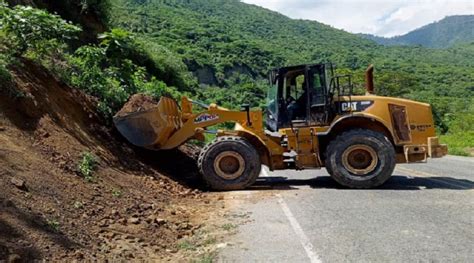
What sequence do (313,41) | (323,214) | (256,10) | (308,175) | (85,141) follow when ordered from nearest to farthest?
(323,214), (85,141), (308,175), (313,41), (256,10)

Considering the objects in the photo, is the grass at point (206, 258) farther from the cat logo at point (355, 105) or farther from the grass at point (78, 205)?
the cat logo at point (355, 105)

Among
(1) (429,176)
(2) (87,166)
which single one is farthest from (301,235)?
(1) (429,176)

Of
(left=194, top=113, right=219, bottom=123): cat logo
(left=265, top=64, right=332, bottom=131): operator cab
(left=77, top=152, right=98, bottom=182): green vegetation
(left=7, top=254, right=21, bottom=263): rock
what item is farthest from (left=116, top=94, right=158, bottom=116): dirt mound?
(left=7, top=254, right=21, bottom=263): rock

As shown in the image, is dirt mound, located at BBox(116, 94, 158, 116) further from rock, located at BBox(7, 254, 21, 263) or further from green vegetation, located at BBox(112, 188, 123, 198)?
rock, located at BBox(7, 254, 21, 263)

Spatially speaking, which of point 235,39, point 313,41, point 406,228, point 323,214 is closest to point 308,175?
point 323,214

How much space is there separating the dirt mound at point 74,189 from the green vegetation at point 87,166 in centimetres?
6

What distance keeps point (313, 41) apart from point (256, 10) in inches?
705

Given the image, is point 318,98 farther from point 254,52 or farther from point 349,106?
point 254,52

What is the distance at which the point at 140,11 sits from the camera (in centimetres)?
6769

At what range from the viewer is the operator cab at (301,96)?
11375 mm

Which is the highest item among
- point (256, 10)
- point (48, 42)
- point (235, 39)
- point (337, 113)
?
point (256, 10)

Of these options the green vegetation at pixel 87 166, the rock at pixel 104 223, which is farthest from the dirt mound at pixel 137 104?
the rock at pixel 104 223

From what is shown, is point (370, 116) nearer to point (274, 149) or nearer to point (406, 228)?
point (274, 149)

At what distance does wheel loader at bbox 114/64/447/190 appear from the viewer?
427 inches
